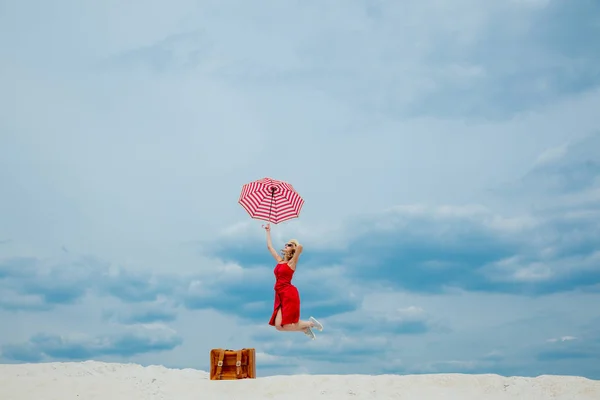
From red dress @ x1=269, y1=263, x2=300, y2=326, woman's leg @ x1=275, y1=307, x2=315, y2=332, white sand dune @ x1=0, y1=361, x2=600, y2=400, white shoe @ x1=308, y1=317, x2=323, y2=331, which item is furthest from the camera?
white shoe @ x1=308, y1=317, x2=323, y2=331

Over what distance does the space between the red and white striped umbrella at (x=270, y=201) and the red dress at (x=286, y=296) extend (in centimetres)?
113

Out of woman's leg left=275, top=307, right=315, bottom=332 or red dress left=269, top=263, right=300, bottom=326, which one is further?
woman's leg left=275, top=307, right=315, bottom=332

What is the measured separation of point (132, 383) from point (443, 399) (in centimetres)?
638

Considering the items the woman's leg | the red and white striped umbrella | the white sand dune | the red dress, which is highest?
the red and white striped umbrella

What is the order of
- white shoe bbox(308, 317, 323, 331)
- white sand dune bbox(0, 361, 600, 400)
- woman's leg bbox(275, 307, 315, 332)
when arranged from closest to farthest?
white sand dune bbox(0, 361, 600, 400), woman's leg bbox(275, 307, 315, 332), white shoe bbox(308, 317, 323, 331)

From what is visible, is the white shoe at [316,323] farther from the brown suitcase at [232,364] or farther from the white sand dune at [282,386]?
the brown suitcase at [232,364]

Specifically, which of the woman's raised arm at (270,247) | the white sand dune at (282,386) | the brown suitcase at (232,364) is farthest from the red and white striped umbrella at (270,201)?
the white sand dune at (282,386)

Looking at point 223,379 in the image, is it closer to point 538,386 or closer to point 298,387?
point 298,387

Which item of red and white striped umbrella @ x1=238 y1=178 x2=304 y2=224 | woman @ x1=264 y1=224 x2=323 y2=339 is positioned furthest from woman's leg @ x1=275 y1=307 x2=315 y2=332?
red and white striped umbrella @ x1=238 y1=178 x2=304 y2=224

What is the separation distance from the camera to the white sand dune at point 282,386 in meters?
13.3

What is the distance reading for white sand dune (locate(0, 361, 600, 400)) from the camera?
1326 cm

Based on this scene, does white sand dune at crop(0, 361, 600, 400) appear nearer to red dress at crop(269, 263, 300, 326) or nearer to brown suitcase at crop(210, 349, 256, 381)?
brown suitcase at crop(210, 349, 256, 381)

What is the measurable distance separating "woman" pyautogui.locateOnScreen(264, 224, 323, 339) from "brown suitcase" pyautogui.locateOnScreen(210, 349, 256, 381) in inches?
35.8

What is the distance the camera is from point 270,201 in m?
15.1
